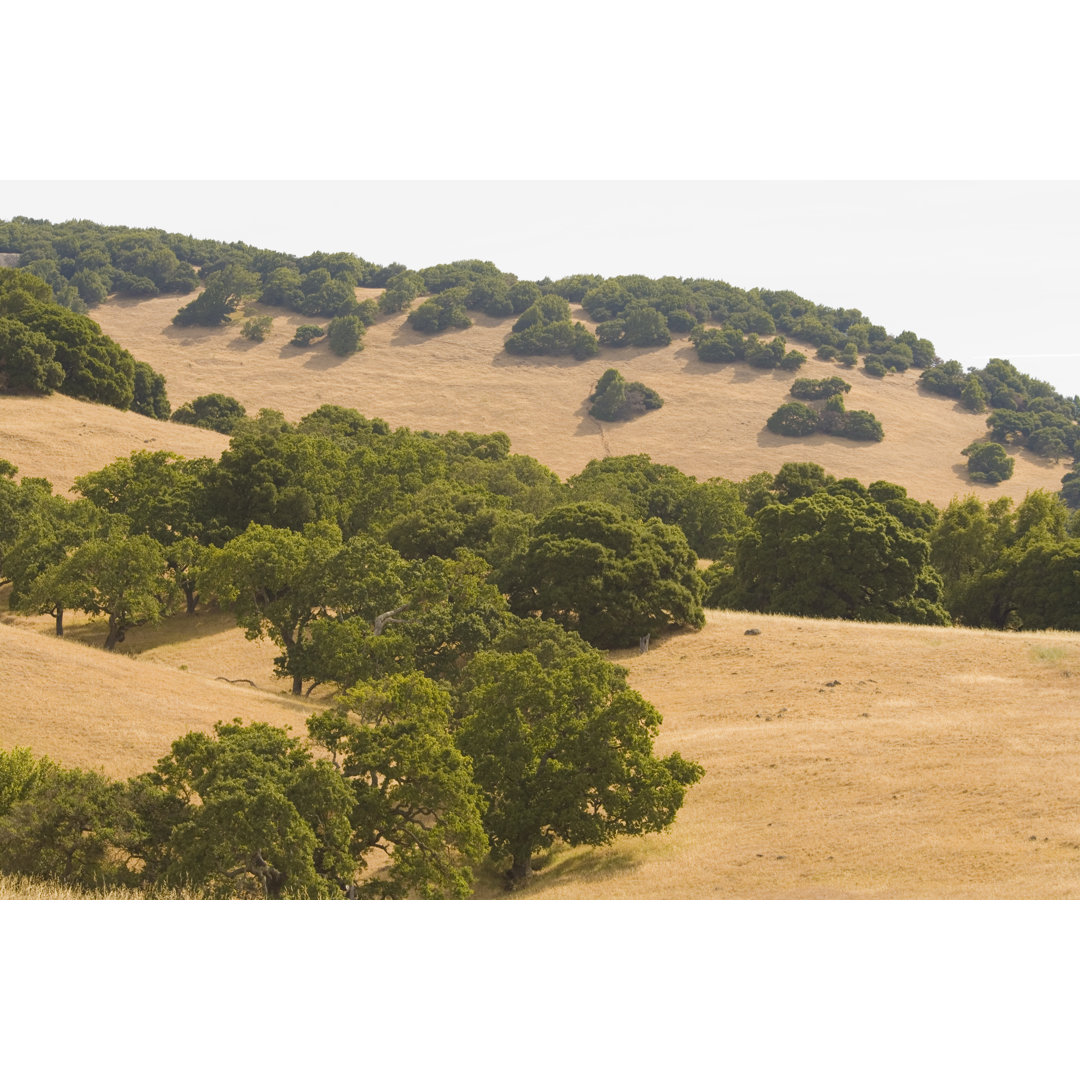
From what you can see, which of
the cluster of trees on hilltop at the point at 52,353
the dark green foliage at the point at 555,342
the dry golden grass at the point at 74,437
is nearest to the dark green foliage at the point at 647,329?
the dark green foliage at the point at 555,342

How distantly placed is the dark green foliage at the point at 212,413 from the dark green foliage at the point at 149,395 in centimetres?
210

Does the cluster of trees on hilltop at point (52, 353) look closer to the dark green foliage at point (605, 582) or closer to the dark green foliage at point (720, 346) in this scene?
the dark green foliage at point (605, 582)

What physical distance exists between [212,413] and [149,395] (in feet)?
21.6

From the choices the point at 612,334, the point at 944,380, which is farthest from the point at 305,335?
the point at 944,380

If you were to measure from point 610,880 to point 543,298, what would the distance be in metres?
150

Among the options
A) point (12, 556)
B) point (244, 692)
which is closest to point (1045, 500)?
point (244, 692)

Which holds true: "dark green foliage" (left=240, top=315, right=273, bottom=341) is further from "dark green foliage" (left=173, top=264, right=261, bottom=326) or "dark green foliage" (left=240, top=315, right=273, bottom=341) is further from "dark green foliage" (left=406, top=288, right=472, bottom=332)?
"dark green foliage" (left=406, top=288, right=472, bottom=332)

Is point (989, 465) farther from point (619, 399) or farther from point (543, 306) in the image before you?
point (543, 306)

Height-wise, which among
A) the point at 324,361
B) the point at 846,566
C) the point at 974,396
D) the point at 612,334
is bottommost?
the point at 846,566

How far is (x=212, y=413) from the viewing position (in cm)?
10812

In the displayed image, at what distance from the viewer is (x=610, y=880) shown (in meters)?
25.8

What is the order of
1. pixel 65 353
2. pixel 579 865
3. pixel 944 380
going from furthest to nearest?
pixel 944 380 < pixel 65 353 < pixel 579 865

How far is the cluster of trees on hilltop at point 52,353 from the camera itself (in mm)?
83562

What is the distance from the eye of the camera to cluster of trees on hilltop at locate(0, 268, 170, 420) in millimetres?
83562
